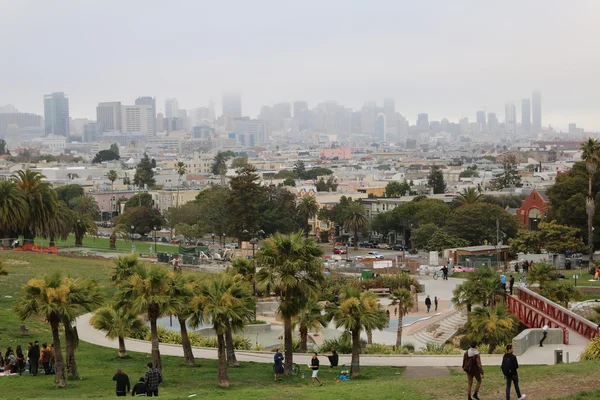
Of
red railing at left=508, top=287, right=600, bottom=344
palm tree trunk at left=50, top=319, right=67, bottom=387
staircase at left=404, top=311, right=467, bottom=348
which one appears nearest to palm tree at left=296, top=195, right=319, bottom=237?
staircase at left=404, top=311, right=467, bottom=348

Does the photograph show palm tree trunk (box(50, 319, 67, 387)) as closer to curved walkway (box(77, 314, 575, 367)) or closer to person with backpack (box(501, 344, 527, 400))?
curved walkway (box(77, 314, 575, 367))

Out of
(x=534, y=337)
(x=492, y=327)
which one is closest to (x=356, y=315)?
(x=492, y=327)

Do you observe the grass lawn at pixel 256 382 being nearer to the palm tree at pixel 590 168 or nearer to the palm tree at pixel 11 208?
the palm tree at pixel 11 208

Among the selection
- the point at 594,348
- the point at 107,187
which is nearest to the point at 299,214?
the point at 107,187

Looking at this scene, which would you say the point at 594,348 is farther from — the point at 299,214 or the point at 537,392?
the point at 299,214

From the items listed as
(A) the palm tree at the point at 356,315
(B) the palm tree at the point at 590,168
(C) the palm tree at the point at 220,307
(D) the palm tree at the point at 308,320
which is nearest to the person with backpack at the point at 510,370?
(A) the palm tree at the point at 356,315

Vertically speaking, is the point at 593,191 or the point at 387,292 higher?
the point at 593,191

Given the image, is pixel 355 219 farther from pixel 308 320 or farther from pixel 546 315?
pixel 308 320

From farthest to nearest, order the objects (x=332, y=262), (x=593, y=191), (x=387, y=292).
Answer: (x=332, y=262)
(x=593, y=191)
(x=387, y=292)
